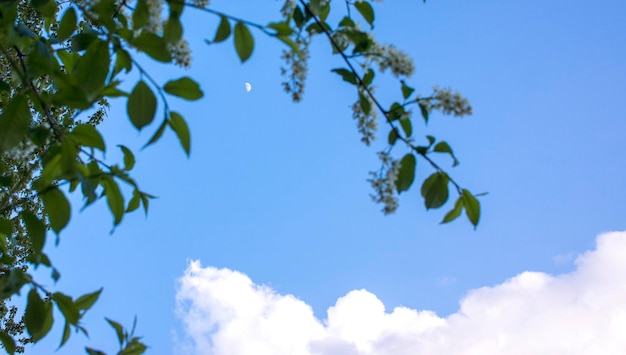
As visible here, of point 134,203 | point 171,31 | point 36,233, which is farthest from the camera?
point 134,203

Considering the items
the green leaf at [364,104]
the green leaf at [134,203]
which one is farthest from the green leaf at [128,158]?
the green leaf at [364,104]

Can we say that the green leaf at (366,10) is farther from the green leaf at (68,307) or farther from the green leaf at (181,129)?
the green leaf at (68,307)

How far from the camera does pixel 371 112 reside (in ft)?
5.52

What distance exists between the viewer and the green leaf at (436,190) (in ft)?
5.16

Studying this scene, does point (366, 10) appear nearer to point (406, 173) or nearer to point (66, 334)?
point (406, 173)

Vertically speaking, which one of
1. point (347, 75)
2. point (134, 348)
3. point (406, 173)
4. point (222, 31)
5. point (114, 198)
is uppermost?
point (347, 75)

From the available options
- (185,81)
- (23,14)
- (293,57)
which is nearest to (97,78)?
(185,81)

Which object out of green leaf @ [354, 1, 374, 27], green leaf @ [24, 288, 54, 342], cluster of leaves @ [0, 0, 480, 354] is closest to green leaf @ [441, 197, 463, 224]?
cluster of leaves @ [0, 0, 480, 354]

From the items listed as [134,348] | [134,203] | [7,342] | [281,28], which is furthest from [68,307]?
[281,28]

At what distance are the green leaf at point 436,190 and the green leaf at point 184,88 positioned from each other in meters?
0.62

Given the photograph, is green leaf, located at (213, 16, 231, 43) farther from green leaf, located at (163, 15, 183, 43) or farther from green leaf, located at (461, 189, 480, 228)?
green leaf, located at (461, 189, 480, 228)

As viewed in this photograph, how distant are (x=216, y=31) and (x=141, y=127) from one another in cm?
28

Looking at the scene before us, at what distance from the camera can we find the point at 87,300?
185cm

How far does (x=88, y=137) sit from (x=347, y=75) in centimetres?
71
